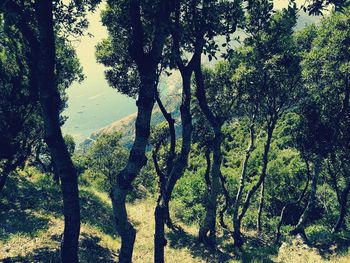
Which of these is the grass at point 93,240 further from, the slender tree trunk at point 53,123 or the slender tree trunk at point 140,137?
the slender tree trunk at point 140,137

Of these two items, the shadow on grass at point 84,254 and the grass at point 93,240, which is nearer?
the shadow on grass at point 84,254

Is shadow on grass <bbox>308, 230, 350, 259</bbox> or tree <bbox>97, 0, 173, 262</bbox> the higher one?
tree <bbox>97, 0, 173, 262</bbox>

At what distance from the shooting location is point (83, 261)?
675 inches

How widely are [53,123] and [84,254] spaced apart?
11.3 m

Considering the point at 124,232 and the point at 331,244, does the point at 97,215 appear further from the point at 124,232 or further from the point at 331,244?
the point at 124,232

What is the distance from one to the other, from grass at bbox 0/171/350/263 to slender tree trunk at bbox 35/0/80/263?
7113mm

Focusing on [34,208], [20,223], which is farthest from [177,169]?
[34,208]

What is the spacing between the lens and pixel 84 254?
60.7 ft

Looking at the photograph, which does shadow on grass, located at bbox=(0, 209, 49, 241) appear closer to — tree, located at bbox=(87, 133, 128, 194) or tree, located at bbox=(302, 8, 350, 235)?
tree, located at bbox=(302, 8, 350, 235)

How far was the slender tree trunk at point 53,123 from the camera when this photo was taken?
9328 millimetres

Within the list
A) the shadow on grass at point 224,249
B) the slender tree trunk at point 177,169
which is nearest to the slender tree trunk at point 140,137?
the slender tree trunk at point 177,169

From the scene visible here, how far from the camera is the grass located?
17.9 meters

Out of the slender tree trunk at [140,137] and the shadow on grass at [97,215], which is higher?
the slender tree trunk at [140,137]

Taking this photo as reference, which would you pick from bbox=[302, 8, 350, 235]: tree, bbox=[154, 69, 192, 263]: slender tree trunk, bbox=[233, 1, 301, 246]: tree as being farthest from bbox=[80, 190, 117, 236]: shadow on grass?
bbox=[302, 8, 350, 235]: tree
